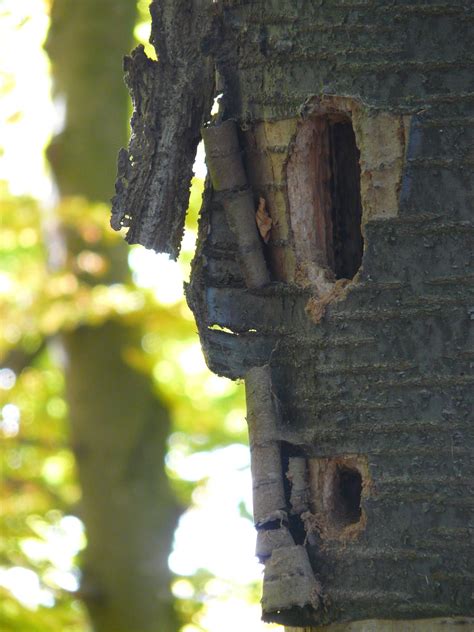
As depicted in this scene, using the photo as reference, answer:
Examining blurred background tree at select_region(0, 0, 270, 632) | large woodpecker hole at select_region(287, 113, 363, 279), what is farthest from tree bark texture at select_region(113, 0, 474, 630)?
blurred background tree at select_region(0, 0, 270, 632)

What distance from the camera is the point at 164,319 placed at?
491 cm

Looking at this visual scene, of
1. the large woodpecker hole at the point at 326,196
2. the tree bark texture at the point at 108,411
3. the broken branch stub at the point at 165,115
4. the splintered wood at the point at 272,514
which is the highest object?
the tree bark texture at the point at 108,411

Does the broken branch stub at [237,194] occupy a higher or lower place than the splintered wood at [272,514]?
higher

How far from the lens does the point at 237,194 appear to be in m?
1.40

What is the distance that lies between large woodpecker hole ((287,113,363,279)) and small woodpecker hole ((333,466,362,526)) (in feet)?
0.94

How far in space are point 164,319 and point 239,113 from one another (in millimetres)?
3524

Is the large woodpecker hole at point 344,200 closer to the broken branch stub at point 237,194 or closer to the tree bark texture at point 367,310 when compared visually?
the tree bark texture at point 367,310

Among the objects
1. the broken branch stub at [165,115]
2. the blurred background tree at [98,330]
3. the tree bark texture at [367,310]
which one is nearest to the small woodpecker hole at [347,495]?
the tree bark texture at [367,310]

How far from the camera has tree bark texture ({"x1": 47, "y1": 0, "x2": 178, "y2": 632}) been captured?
540cm

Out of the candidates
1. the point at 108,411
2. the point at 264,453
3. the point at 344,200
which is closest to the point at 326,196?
the point at 344,200

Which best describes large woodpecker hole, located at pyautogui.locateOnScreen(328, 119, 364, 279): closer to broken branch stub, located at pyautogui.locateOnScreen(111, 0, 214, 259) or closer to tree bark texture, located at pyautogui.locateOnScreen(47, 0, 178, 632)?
broken branch stub, located at pyautogui.locateOnScreen(111, 0, 214, 259)

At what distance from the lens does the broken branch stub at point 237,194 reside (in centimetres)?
139

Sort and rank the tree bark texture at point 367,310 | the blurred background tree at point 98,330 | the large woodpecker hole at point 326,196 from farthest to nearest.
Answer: the blurred background tree at point 98,330, the large woodpecker hole at point 326,196, the tree bark texture at point 367,310

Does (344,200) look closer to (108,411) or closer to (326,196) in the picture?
(326,196)
